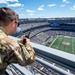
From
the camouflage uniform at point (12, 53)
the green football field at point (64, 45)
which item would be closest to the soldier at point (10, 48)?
the camouflage uniform at point (12, 53)

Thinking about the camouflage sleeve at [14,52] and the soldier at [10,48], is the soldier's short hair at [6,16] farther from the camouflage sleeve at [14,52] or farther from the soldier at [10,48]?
the camouflage sleeve at [14,52]

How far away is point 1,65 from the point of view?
3.26 ft

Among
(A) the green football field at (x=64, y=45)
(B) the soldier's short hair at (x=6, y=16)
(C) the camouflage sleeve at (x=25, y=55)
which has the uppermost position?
(B) the soldier's short hair at (x=6, y=16)

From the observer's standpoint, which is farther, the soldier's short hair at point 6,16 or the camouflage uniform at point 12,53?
the soldier's short hair at point 6,16

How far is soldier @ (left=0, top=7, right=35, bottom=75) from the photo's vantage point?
3.09ft

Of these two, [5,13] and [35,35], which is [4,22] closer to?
[5,13]

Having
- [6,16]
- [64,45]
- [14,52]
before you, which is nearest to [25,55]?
[14,52]

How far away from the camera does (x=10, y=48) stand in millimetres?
939

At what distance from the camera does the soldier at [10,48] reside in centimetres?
94

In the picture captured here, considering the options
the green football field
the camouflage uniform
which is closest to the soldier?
the camouflage uniform

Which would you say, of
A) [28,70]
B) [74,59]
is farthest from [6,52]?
[28,70]

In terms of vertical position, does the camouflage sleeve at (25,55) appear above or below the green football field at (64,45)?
above

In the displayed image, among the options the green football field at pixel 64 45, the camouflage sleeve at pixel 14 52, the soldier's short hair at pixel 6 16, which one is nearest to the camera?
the camouflage sleeve at pixel 14 52

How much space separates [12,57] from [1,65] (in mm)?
96
